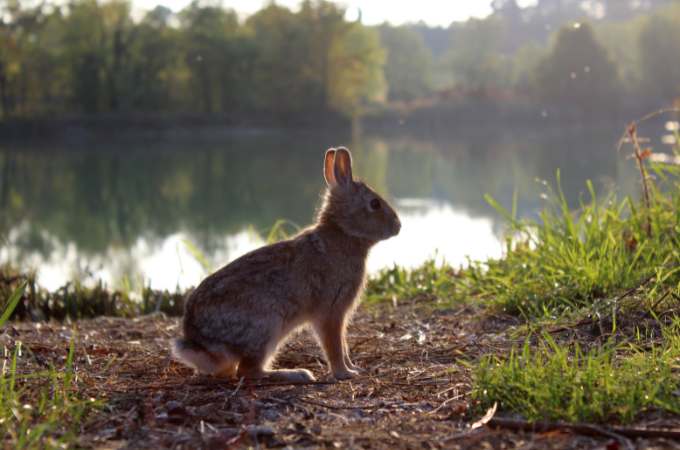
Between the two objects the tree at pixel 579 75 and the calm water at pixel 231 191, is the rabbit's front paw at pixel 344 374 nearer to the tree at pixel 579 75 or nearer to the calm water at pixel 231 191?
the calm water at pixel 231 191

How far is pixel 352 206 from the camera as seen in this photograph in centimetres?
466

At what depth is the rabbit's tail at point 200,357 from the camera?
3.82 metres

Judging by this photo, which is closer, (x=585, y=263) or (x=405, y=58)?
(x=585, y=263)

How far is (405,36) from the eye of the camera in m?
39.5

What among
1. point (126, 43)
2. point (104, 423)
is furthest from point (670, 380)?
point (126, 43)

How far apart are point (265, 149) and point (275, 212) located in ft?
39.5

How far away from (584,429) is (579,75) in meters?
20.8

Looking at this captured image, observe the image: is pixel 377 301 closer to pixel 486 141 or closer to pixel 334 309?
pixel 334 309

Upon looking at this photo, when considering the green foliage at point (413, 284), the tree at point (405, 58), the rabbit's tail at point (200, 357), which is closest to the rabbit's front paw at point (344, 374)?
the rabbit's tail at point (200, 357)

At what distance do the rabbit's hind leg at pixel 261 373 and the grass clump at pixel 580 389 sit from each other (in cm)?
111

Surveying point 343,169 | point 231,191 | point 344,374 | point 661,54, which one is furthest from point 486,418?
point 661,54

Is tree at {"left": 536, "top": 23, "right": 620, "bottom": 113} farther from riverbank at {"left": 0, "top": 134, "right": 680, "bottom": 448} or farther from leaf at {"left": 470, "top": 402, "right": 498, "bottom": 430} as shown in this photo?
leaf at {"left": 470, "top": 402, "right": 498, "bottom": 430}

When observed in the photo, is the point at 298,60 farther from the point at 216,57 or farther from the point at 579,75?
the point at 579,75

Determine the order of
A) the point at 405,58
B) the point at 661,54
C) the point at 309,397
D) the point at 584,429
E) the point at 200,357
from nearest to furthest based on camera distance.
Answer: the point at 584,429
the point at 309,397
the point at 200,357
the point at 661,54
the point at 405,58
